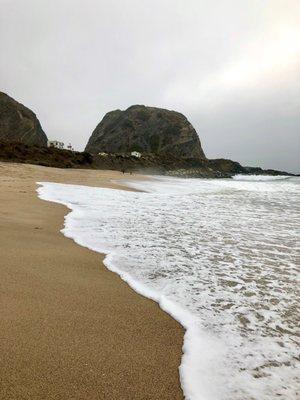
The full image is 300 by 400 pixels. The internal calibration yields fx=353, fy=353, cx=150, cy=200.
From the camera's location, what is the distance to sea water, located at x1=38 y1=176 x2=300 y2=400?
215cm

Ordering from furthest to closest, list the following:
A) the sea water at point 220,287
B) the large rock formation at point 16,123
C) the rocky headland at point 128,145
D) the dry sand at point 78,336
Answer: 1. the large rock formation at point 16,123
2. the rocky headland at point 128,145
3. the sea water at point 220,287
4. the dry sand at point 78,336

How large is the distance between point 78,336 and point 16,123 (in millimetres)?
101234

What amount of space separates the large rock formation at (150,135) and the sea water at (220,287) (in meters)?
121

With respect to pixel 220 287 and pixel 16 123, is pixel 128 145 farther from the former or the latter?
pixel 220 287

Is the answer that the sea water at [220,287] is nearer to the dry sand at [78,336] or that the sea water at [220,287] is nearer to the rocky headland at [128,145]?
the dry sand at [78,336]

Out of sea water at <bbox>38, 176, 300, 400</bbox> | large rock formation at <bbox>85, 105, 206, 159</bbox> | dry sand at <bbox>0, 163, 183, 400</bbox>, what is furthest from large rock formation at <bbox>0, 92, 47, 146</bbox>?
dry sand at <bbox>0, 163, 183, 400</bbox>

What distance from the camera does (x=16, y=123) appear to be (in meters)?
94.8

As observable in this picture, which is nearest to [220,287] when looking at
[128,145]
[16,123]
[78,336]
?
[78,336]

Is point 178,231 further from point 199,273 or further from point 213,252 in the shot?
point 199,273

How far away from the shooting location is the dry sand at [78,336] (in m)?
1.89

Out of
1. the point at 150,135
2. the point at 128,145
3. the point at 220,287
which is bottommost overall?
the point at 220,287

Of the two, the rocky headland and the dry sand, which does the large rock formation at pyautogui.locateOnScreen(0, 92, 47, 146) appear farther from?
the dry sand

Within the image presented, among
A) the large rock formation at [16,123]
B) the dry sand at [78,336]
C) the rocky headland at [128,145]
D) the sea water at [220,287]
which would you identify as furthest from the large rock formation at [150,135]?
the dry sand at [78,336]

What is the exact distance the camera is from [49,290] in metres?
3.17
